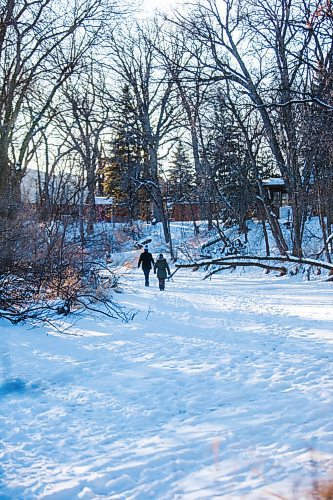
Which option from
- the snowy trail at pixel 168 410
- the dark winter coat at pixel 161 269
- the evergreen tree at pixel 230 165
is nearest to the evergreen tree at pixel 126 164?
the evergreen tree at pixel 230 165

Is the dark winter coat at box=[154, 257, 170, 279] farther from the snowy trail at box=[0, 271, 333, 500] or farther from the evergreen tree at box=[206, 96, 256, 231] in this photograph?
the snowy trail at box=[0, 271, 333, 500]

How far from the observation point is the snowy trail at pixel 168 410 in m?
3.71

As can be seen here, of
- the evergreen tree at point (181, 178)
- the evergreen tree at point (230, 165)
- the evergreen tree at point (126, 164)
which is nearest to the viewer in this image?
the evergreen tree at point (230, 165)

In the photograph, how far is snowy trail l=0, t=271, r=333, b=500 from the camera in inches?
146

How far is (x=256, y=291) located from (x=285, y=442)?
39.3 ft

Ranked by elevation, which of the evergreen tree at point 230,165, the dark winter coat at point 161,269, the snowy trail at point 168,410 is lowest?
the snowy trail at point 168,410

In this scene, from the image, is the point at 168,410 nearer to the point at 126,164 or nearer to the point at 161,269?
the point at 161,269

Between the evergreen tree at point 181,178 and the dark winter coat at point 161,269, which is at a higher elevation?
the evergreen tree at point 181,178

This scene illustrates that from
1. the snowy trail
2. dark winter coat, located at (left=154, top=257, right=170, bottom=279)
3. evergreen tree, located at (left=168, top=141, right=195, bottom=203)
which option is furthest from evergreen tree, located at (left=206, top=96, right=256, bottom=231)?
the snowy trail

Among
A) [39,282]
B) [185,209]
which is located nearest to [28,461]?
[39,282]

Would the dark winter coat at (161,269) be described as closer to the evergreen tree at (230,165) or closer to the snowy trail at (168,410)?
the evergreen tree at (230,165)

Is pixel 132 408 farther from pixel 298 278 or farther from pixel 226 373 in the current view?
pixel 298 278

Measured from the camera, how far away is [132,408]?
536 cm

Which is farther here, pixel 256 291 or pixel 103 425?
pixel 256 291
